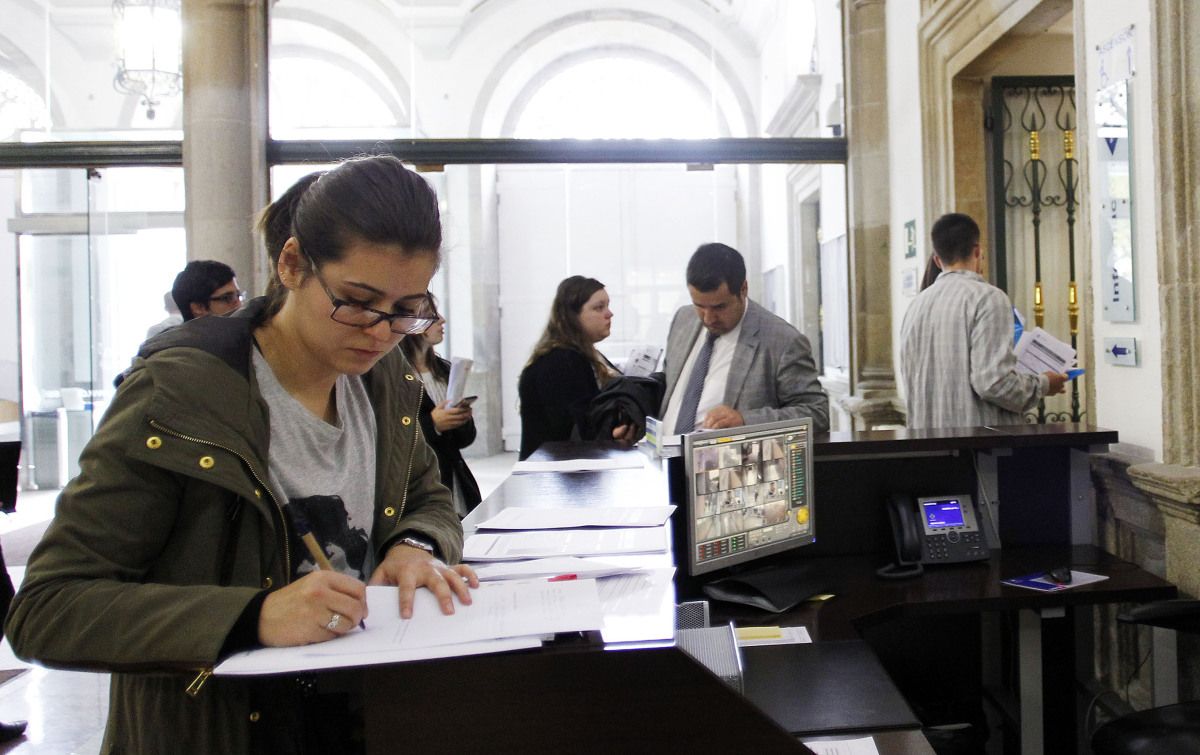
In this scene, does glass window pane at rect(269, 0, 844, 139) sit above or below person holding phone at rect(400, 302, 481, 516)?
above

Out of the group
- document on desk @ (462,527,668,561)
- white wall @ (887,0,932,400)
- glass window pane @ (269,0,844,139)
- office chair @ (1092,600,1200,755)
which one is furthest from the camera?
glass window pane @ (269,0,844,139)

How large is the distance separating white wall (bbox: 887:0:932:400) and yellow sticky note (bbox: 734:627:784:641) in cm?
354

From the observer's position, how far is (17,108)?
238 inches

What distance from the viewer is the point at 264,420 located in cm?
119

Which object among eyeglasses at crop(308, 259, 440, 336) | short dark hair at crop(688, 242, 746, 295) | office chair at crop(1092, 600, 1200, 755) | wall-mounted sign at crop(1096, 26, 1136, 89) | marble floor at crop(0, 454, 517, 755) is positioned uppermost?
wall-mounted sign at crop(1096, 26, 1136, 89)

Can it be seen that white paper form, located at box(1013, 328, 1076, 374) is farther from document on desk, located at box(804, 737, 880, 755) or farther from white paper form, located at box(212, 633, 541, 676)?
white paper form, located at box(212, 633, 541, 676)

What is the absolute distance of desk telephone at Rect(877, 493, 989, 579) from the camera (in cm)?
270

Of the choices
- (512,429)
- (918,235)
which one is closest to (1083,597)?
(918,235)

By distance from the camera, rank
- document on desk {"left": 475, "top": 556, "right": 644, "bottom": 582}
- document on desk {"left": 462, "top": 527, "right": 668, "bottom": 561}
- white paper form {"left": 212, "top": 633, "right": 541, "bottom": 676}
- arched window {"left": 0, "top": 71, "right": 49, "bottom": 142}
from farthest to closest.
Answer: arched window {"left": 0, "top": 71, "right": 49, "bottom": 142}
document on desk {"left": 462, "top": 527, "right": 668, "bottom": 561}
document on desk {"left": 475, "top": 556, "right": 644, "bottom": 582}
white paper form {"left": 212, "top": 633, "right": 541, "bottom": 676}

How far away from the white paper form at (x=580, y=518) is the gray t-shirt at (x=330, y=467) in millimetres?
550

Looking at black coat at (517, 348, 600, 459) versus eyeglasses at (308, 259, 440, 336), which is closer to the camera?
eyeglasses at (308, 259, 440, 336)

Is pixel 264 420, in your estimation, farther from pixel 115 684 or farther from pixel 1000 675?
pixel 1000 675

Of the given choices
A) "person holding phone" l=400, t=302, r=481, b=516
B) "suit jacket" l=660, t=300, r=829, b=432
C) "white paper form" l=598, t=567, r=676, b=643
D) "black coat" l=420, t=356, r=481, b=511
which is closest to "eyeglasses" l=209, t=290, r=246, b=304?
"person holding phone" l=400, t=302, r=481, b=516

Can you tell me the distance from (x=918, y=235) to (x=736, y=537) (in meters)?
3.54
